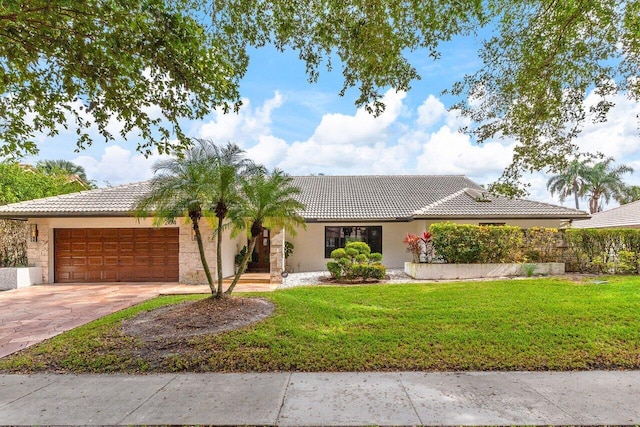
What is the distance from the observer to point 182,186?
830cm

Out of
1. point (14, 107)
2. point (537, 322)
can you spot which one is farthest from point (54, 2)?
point (537, 322)

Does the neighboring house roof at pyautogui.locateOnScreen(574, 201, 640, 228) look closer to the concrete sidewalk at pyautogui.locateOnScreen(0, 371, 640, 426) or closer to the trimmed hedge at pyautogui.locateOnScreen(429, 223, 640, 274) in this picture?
the trimmed hedge at pyautogui.locateOnScreen(429, 223, 640, 274)

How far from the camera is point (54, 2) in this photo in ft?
14.9

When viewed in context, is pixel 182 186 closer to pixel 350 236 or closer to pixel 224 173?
pixel 224 173

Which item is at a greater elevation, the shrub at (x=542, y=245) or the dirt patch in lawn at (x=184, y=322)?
the shrub at (x=542, y=245)

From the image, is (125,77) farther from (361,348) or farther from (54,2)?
(361,348)

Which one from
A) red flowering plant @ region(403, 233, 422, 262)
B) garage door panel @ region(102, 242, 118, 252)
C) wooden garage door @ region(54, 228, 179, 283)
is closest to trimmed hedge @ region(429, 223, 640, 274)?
red flowering plant @ region(403, 233, 422, 262)

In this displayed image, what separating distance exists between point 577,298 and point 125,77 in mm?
11473

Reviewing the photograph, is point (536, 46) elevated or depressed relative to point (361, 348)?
elevated

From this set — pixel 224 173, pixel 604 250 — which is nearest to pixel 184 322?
pixel 224 173

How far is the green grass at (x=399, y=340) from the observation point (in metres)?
5.61

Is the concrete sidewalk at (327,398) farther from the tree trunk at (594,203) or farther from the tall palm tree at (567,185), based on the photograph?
the tree trunk at (594,203)

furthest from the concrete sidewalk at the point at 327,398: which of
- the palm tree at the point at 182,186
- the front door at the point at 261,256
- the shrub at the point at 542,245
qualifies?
the front door at the point at 261,256

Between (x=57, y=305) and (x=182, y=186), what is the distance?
19.0 feet
